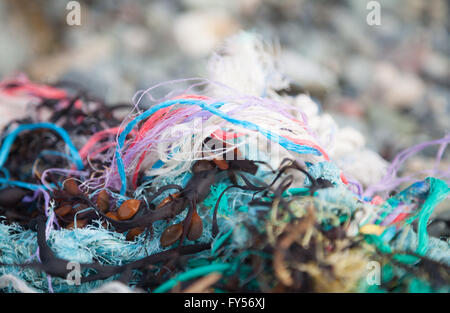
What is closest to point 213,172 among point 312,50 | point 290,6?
point 312,50

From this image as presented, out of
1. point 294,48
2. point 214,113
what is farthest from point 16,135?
point 294,48

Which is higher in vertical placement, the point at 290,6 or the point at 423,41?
the point at 290,6

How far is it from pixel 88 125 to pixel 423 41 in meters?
1.58

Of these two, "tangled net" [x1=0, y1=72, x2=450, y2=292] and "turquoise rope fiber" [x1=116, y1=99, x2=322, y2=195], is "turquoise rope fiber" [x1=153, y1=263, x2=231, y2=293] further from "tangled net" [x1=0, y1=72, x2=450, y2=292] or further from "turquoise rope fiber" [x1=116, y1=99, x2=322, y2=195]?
"turquoise rope fiber" [x1=116, y1=99, x2=322, y2=195]

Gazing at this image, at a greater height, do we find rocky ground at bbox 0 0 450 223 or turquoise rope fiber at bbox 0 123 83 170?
rocky ground at bbox 0 0 450 223

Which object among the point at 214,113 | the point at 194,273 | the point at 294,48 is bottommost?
the point at 194,273

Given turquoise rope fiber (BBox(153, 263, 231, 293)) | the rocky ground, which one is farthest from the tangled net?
the rocky ground

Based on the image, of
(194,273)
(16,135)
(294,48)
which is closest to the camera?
(194,273)

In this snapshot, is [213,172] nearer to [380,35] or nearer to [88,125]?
[88,125]

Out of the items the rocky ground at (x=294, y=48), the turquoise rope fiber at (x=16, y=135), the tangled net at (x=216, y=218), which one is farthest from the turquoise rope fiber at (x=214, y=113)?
the rocky ground at (x=294, y=48)

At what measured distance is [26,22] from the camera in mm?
1453

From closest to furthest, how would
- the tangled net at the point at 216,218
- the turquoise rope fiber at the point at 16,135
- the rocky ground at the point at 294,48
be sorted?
the tangled net at the point at 216,218
the turquoise rope fiber at the point at 16,135
the rocky ground at the point at 294,48

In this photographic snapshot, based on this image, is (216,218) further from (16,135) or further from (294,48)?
(294,48)

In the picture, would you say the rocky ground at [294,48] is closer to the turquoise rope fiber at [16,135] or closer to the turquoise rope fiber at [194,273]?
the turquoise rope fiber at [16,135]
